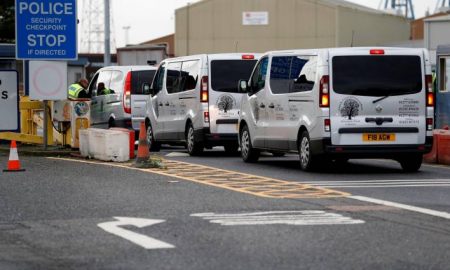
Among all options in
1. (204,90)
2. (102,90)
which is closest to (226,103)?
(204,90)

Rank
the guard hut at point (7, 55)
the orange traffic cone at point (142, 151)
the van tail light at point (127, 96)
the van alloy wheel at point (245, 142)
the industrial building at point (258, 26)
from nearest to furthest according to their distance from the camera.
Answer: the orange traffic cone at point (142, 151)
the van alloy wheel at point (245, 142)
the van tail light at point (127, 96)
the guard hut at point (7, 55)
the industrial building at point (258, 26)

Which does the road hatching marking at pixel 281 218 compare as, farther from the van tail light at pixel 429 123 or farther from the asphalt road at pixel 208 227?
the van tail light at pixel 429 123

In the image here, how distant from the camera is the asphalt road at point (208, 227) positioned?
8.45 meters

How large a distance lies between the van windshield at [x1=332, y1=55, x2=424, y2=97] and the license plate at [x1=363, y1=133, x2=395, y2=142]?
23.5 inches

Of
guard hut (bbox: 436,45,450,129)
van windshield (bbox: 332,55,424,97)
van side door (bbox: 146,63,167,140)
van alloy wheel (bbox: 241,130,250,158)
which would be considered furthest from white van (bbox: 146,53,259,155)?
van windshield (bbox: 332,55,424,97)

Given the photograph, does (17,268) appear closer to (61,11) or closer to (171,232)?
(171,232)

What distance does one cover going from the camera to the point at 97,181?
15.7 metres

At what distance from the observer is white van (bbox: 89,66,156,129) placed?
2661 centimetres

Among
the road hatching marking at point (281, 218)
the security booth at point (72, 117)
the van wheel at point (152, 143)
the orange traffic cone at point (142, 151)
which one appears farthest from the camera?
the van wheel at point (152, 143)

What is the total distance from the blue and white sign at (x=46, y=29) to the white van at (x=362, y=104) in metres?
6.26

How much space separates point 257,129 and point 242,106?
118 cm

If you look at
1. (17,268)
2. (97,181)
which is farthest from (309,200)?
(17,268)

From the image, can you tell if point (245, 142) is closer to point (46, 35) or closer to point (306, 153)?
point (306, 153)

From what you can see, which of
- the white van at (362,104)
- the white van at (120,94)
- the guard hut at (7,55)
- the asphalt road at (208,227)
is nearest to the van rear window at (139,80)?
the white van at (120,94)
